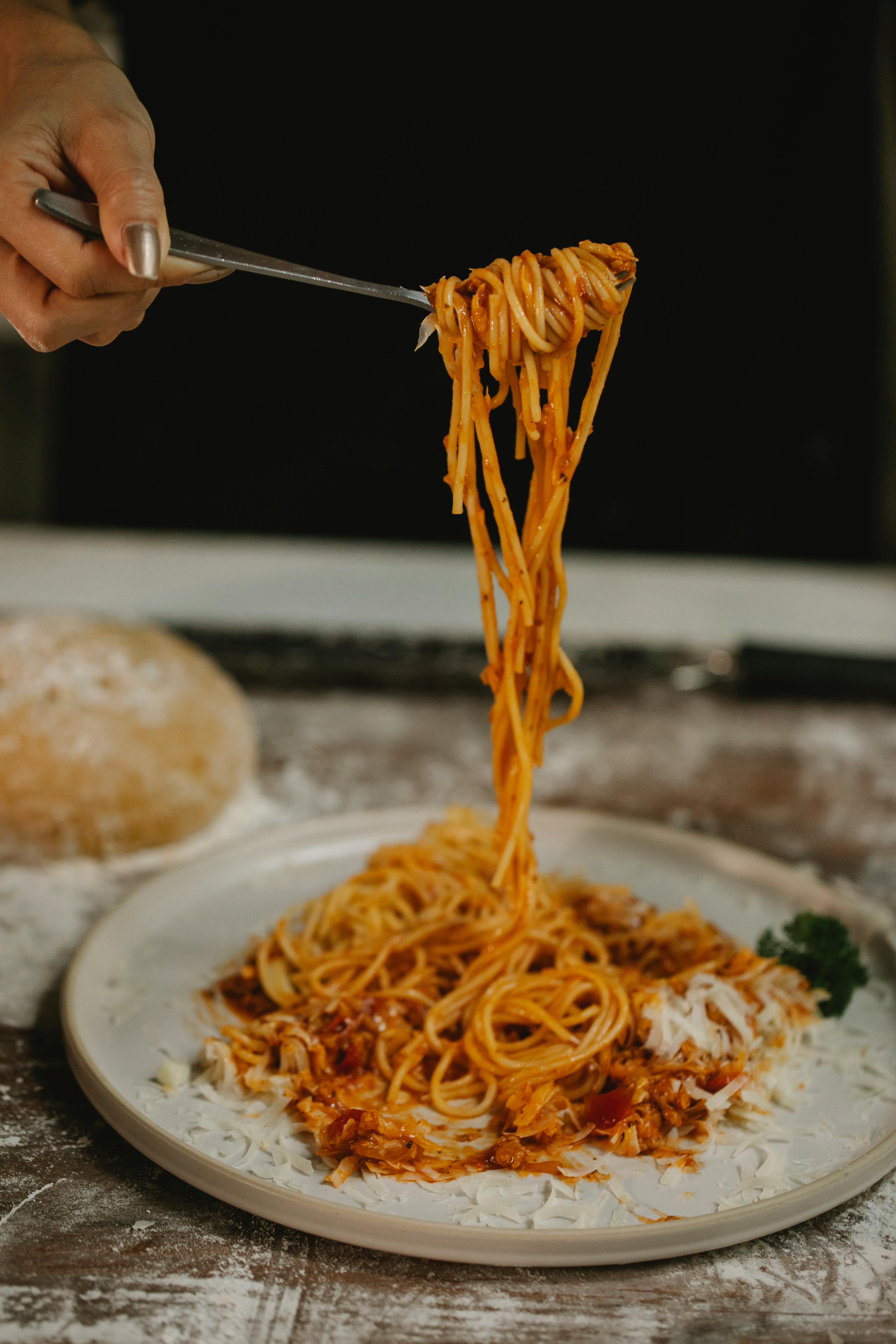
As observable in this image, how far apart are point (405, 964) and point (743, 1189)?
850 millimetres

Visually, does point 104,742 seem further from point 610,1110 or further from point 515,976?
point 610,1110

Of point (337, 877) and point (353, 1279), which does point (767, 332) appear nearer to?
point (337, 877)

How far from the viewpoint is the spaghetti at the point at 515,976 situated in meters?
1.71

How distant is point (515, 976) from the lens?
2096 mm

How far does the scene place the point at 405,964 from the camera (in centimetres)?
221

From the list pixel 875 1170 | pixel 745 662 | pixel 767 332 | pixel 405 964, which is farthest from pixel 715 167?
pixel 875 1170

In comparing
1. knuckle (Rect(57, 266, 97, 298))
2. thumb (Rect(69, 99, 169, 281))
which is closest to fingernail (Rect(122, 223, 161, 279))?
thumb (Rect(69, 99, 169, 281))

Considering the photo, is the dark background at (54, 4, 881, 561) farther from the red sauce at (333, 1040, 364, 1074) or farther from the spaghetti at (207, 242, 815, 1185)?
the red sauce at (333, 1040, 364, 1074)

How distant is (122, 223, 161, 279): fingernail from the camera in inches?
62.8

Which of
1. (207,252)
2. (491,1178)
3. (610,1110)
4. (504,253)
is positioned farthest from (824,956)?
(504,253)

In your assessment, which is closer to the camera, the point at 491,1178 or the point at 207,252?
the point at 491,1178

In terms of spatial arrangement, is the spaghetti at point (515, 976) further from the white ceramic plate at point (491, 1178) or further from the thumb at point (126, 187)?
the thumb at point (126, 187)

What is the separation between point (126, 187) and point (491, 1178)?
1.59 m

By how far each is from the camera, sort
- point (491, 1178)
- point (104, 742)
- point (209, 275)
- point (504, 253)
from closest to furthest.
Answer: point (491, 1178) < point (209, 275) < point (104, 742) < point (504, 253)
